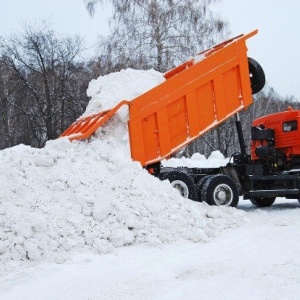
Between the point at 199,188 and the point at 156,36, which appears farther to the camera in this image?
the point at 156,36

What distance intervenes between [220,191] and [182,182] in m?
0.82

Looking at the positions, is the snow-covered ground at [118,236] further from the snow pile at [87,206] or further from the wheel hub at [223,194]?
the wheel hub at [223,194]

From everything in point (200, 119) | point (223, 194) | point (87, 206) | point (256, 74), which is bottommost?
point (223, 194)

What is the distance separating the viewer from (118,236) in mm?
5266

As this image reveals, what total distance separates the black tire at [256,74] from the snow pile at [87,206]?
288cm

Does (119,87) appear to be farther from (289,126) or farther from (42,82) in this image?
(42,82)

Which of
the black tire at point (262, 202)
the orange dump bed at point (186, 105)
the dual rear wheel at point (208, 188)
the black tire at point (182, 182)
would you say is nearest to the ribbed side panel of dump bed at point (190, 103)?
the orange dump bed at point (186, 105)

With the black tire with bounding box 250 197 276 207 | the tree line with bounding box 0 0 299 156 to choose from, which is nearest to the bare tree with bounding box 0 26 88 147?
the tree line with bounding box 0 0 299 156

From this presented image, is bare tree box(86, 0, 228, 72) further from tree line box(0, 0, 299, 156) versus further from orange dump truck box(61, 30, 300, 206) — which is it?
orange dump truck box(61, 30, 300, 206)

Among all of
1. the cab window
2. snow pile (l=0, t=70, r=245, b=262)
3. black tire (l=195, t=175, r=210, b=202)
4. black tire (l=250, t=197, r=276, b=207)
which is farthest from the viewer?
black tire (l=250, t=197, r=276, b=207)

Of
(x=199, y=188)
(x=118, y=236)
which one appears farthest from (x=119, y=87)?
(x=118, y=236)

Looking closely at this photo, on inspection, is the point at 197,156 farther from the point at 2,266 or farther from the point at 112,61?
the point at 2,266

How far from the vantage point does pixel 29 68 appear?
21422 millimetres

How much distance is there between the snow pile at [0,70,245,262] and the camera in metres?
5.00
